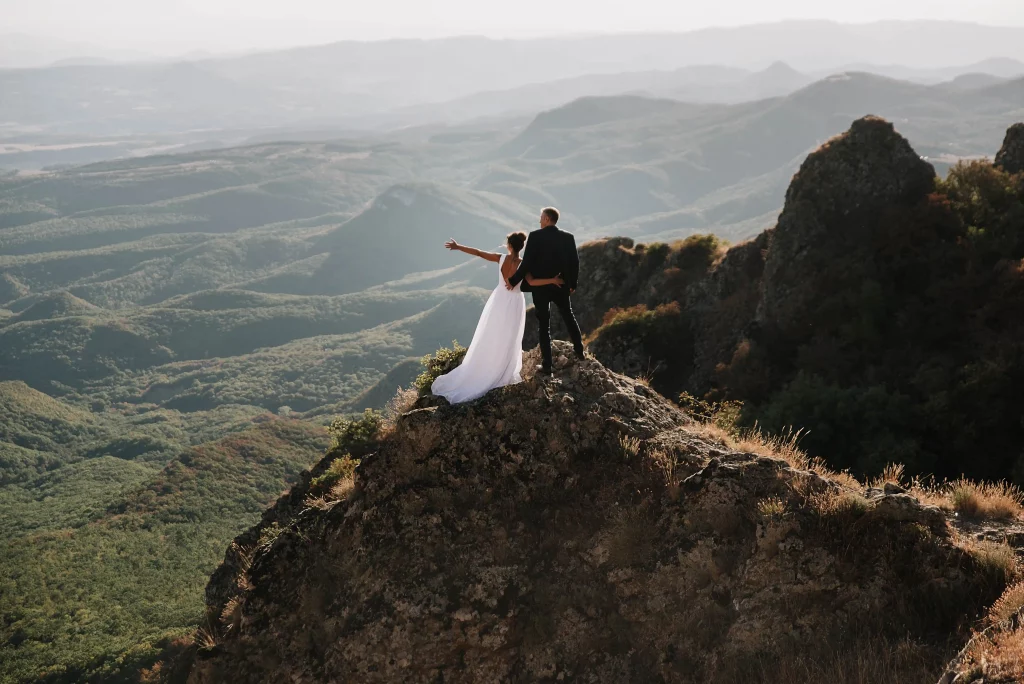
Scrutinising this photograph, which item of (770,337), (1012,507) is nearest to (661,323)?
(770,337)

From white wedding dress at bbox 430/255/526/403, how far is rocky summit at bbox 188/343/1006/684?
1.05 feet

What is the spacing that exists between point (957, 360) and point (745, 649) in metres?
15.1

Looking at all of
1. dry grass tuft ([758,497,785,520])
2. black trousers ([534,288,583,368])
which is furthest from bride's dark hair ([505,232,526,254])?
dry grass tuft ([758,497,785,520])

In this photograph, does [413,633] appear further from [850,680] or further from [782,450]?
[782,450]

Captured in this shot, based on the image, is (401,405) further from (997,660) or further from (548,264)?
(997,660)

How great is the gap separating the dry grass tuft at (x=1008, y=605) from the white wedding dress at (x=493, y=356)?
692 centimetres

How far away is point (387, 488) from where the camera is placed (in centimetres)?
1088

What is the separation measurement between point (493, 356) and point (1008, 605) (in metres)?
7.39

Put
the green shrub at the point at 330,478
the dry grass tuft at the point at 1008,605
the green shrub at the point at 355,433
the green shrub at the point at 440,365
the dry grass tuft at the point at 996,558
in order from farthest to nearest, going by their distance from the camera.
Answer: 1. the green shrub at the point at 355,433
2. the green shrub at the point at 330,478
3. the green shrub at the point at 440,365
4. the dry grass tuft at the point at 996,558
5. the dry grass tuft at the point at 1008,605

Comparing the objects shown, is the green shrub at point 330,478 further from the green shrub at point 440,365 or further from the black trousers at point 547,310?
the black trousers at point 547,310

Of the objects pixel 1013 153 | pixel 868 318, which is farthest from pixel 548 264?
pixel 1013 153

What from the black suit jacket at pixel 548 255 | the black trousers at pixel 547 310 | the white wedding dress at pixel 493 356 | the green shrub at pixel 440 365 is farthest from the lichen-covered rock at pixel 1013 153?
the green shrub at pixel 440 365

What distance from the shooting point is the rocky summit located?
8.05 meters

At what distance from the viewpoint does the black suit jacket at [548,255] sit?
1133 cm
